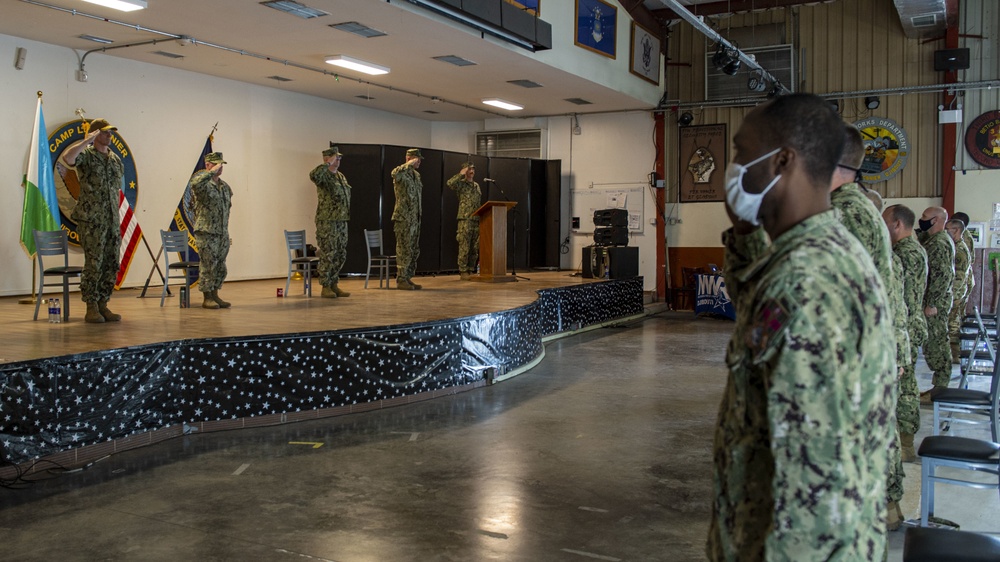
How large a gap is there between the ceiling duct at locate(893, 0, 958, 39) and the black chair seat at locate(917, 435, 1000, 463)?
9281 millimetres

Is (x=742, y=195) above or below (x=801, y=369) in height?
above

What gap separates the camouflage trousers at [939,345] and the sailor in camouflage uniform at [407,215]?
643 cm

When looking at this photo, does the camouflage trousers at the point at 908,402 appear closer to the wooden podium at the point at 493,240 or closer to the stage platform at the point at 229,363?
the stage platform at the point at 229,363

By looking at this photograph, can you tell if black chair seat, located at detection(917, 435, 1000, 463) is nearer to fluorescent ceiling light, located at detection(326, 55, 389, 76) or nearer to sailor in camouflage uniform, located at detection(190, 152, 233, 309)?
sailor in camouflage uniform, located at detection(190, 152, 233, 309)

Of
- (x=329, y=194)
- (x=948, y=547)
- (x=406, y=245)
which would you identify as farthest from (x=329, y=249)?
(x=948, y=547)

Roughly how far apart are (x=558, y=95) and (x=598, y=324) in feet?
13.1

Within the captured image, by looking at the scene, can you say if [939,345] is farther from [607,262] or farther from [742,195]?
[607,262]

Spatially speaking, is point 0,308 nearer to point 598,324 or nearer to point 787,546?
point 598,324

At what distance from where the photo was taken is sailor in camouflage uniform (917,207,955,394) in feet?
20.1

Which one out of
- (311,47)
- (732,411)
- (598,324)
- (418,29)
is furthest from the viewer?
(598,324)

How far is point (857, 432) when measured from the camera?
138cm

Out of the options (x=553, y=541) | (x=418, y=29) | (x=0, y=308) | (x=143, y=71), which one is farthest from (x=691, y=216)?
(x=553, y=541)

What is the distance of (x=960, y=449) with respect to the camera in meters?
3.31

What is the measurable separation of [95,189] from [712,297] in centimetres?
978
